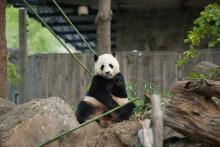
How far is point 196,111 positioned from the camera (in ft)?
16.5

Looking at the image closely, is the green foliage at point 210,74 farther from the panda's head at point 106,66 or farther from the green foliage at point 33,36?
the green foliage at point 33,36

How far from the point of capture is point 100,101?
7.57 metres

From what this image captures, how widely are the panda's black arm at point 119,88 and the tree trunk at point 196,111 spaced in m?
2.47

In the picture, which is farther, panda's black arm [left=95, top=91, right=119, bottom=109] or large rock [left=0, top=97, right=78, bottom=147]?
panda's black arm [left=95, top=91, right=119, bottom=109]

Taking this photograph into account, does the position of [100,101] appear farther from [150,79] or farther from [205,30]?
[150,79]

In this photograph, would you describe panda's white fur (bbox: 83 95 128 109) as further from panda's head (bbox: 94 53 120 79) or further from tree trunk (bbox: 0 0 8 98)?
tree trunk (bbox: 0 0 8 98)

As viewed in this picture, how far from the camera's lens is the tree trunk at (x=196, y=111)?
492cm

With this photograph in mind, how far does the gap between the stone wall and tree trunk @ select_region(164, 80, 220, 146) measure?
363 inches

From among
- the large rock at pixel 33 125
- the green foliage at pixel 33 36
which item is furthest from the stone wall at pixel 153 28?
the green foliage at pixel 33 36

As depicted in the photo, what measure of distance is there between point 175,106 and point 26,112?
6.35 feet

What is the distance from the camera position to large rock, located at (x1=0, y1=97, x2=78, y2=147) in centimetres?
619

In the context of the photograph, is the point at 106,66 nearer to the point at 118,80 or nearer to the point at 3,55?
the point at 118,80

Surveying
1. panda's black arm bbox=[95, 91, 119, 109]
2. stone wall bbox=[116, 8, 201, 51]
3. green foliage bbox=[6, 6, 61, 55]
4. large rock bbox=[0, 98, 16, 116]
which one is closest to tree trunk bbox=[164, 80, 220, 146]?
panda's black arm bbox=[95, 91, 119, 109]

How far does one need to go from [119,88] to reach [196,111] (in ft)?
8.98
